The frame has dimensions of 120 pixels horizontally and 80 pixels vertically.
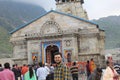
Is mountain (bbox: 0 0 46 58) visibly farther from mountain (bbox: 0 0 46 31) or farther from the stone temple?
the stone temple

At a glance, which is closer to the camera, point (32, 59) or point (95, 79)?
point (95, 79)

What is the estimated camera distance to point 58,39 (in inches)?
1348

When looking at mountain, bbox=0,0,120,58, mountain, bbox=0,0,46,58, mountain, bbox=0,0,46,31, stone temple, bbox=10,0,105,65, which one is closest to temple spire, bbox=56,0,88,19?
stone temple, bbox=10,0,105,65

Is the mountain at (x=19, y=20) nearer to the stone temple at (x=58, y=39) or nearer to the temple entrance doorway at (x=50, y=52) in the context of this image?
the stone temple at (x=58, y=39)

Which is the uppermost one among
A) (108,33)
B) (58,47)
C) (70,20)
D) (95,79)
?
(108,33)

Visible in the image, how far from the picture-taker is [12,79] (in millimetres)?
9156

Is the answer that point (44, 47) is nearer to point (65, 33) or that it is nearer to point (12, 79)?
point (65, 33)

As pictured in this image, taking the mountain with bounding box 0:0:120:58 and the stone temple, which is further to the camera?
the mountain with bounding box 0:0:120:58

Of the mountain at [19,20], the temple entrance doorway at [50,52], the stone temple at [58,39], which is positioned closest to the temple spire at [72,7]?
the stone temple at [58,39]

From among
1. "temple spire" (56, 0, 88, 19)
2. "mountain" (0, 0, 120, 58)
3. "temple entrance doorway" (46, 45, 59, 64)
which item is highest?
"mountain" (0, 0, 120, 58)

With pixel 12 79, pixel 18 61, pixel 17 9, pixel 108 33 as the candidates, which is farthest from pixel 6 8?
pixel 12 79

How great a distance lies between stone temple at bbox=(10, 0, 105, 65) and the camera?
109 feet

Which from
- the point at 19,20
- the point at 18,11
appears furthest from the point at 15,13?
the point at 19,20

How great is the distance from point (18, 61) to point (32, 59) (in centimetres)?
221
